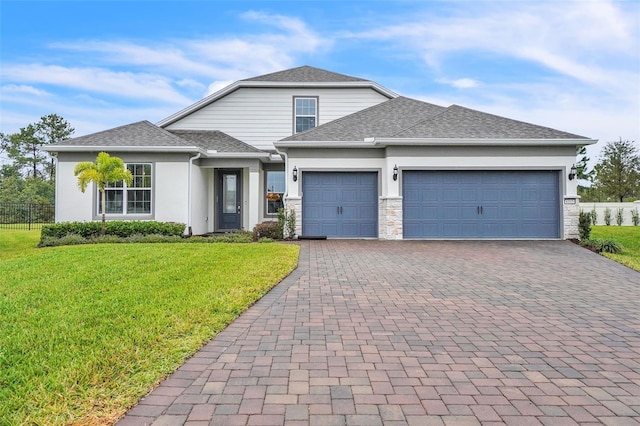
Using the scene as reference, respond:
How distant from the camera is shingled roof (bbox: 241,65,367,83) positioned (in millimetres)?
16781

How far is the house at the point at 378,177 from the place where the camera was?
1249cm

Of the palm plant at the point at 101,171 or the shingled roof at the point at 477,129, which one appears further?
the shingled roof at the point at 477,129

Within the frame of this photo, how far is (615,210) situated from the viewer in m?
21.7

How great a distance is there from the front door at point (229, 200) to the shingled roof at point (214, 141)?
126cm

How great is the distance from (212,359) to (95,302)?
102 inches

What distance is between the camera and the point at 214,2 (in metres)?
12.6

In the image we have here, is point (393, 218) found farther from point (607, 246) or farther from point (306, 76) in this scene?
point (306, 76)

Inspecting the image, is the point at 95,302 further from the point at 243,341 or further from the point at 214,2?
the point at 214,2

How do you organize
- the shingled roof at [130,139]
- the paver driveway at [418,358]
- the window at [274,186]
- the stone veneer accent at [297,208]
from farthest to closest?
1. the window at [274,186]
2. the shingled roof at [130,139]
3. the stone veneer accent at [297,208]
4. the paver driveway at [418,358]

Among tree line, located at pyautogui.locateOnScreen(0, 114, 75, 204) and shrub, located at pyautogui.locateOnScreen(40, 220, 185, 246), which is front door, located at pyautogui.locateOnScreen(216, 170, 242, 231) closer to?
shrub, located at pyautogui.locateOnScreen(40, 220, 185, 246)

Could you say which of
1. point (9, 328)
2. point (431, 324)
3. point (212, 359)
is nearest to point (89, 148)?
point (9, 328)

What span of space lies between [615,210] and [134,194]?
85.1 ft

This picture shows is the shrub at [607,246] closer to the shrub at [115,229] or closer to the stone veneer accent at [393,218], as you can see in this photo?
the stone veneer accent at [393,218]

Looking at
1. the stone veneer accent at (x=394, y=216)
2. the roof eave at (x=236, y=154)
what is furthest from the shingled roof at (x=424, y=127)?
the stone veneer accent at (x=394, y=216)
